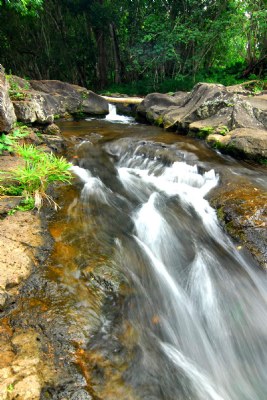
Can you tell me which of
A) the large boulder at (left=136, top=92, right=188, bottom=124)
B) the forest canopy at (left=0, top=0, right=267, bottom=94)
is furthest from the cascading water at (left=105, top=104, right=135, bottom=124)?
the forest canopy at (left=0, top=0, right=267, bottom=94)

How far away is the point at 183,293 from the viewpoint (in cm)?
315

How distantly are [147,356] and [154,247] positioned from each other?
1747 mm

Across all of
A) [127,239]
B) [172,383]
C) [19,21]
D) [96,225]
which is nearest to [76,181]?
[96,225]

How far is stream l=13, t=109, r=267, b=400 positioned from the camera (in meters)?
2.04

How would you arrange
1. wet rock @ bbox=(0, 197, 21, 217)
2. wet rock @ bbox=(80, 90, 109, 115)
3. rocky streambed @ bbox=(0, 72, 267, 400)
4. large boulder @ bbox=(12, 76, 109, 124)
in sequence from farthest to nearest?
1. wet rock @ bbox=(80, 90, 109, 115)
2. large boulder @ bbox=(12, 76, 109, 124)
3. wet rock @ bbox=(0, 197, 21, 217)
4. rocky streambed @ bbox=(0, 72, 267, 400)

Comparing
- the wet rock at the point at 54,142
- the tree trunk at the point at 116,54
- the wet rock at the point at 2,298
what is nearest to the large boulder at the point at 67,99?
the wet rock at the point at 54,142

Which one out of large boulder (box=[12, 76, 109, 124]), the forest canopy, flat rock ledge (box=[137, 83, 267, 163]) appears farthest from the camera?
the forest canopy

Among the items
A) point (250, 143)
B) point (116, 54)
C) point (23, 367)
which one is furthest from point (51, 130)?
point (116, 54)

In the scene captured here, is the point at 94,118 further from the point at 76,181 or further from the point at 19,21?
the point at 19,21

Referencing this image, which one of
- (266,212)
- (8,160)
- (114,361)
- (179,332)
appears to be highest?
(8,160)

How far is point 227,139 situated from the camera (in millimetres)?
6359

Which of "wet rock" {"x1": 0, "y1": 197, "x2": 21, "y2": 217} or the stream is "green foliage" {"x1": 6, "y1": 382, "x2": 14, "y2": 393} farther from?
"wet rock" {"x1": 0, "y1": 197, "x2": 21, "y2": 217}

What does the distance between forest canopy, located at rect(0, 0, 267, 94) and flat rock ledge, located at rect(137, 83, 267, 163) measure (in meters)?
5.22

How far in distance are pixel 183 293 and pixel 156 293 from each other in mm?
390
